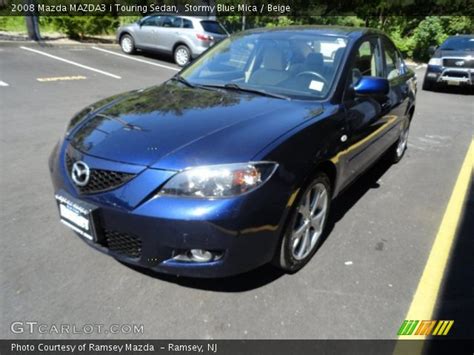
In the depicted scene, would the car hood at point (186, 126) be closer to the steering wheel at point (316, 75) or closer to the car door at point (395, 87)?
the steering wheel at point (316, 75)

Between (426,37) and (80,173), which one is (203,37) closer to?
(80,173)

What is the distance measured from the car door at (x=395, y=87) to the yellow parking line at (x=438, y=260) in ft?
3.01

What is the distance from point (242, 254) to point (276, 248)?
31 cm

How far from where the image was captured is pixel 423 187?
4.53m

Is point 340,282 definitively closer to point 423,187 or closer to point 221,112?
point 221,112

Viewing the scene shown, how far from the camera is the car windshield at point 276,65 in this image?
126 inches

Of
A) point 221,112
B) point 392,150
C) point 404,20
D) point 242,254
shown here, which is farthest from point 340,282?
point 404,20

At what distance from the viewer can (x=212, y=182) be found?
2.18m

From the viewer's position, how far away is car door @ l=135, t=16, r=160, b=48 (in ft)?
43.7

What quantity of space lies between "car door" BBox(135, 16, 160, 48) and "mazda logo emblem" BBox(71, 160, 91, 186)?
1187 cm

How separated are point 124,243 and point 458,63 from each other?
11.0 meters

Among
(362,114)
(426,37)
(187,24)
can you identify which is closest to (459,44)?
(187,24)

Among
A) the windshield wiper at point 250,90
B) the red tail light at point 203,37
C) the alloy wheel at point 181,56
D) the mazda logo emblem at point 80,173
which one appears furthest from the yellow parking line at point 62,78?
the mazda logo emblem at point 80,173

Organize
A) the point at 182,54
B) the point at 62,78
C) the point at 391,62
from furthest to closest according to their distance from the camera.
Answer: the point at 182,54
the point at 62,78
the point at 391,62
